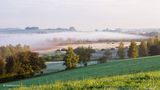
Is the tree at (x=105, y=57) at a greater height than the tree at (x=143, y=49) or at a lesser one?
greater

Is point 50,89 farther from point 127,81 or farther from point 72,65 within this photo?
point 72,65

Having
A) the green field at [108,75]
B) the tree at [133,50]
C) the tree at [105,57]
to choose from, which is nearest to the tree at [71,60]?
the tree at [105,57]

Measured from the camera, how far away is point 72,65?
89625mm

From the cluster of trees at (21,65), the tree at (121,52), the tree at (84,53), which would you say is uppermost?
→ the cluster of trees at (21,65)

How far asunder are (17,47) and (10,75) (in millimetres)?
39284

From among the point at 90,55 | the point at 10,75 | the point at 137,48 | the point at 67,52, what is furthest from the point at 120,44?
the point at 10,75

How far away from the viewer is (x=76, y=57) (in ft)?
301

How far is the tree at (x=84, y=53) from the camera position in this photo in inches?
3876

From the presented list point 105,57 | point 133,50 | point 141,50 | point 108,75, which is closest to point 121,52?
point 141,50

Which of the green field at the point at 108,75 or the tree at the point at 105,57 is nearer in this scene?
the green field at the point at 108,75

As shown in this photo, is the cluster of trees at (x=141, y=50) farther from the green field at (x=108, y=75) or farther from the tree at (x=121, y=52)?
the green field at (x=108, y=75)

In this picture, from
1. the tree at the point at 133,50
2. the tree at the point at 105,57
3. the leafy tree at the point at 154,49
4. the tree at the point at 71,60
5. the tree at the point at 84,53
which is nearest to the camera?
the tree at the point at 71,60

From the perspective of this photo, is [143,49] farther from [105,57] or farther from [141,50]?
[105,57]

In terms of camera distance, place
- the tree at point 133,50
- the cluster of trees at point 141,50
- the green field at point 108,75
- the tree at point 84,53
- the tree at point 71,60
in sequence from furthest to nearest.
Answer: the tree at point 133,50 → the cluster of trees at point 141,50 → the tree at point 84,53 → the tree at point 71,60 → the green field at point 108,75
